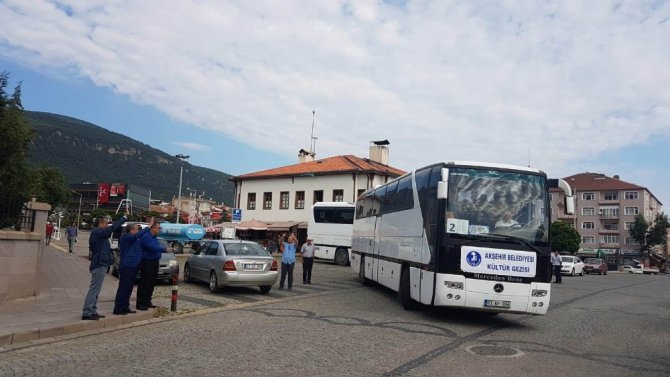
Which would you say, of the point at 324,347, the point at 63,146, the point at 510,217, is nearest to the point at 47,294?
the point at 324,347

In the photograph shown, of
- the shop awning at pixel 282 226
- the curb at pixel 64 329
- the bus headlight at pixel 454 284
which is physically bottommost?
the curb at pixel 64 329

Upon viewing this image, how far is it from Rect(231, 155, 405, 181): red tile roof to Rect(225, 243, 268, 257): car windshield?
95.0ft

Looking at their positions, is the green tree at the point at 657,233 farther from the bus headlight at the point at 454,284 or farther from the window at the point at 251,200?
the bus headlight at the point at 454,284

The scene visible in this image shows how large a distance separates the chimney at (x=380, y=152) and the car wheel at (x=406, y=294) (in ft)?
126

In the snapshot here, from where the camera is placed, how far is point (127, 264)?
1003 cm

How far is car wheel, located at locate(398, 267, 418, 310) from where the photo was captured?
41.3ft

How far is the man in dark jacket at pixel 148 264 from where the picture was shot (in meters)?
10.7

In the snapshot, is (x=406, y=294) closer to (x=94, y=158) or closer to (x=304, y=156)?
(x=304, y=156)

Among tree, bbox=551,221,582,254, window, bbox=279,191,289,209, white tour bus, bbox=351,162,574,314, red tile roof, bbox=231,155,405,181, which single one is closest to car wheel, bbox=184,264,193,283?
white tour bus, bbox=351,162,574,314

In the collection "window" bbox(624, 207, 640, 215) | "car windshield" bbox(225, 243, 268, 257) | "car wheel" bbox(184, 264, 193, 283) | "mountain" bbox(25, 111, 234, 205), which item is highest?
"mountain" bbox(25, 111, 234, 205)

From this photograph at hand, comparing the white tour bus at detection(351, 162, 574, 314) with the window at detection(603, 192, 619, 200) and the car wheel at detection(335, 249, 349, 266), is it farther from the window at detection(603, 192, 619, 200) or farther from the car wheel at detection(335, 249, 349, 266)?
the window at detection(603, 192, 619, 200)

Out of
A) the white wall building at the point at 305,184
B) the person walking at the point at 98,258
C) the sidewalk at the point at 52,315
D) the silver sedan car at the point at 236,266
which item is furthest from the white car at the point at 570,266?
the person walking at the point at 98,258

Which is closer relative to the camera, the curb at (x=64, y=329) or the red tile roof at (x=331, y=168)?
the curb at (x=64, y=329)

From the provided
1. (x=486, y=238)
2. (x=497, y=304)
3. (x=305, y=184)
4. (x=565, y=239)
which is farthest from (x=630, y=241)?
(x=486, y=238)
